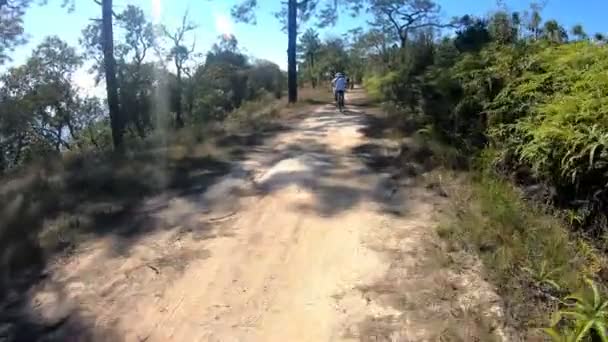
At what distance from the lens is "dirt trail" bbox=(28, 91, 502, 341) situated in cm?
460

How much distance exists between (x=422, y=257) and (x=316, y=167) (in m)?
4.33

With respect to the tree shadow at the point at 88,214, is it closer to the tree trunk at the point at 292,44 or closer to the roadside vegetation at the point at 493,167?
the roadside vegetation at the point at 493,167

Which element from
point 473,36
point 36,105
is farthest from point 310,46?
point 473,36

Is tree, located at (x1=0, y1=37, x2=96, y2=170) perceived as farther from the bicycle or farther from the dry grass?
the dry grass

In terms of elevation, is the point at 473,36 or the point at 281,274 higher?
the point at 473,36

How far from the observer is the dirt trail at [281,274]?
4.60 metres

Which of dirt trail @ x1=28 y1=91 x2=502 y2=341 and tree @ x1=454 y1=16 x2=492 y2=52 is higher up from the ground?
tree @ x1=454 y1=16 x2=492 y2=52

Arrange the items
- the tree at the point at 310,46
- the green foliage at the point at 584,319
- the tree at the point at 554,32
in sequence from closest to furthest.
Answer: the green foliage at the point at 584,319 < the tree at the point at 554,32 < the tree at the point at 310,46

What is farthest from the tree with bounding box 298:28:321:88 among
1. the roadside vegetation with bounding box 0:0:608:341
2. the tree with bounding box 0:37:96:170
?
the roadside vegetation with bounding box 0:0:608:341

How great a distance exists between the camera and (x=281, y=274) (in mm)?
5535

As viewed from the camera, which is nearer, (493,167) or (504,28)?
(493,167)

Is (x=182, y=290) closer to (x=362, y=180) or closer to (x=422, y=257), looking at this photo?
(x=422, y=257)

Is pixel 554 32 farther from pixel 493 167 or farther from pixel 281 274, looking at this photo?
pixel 281 274

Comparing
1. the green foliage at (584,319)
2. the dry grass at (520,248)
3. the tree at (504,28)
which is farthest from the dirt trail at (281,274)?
the tree at (504,28)
